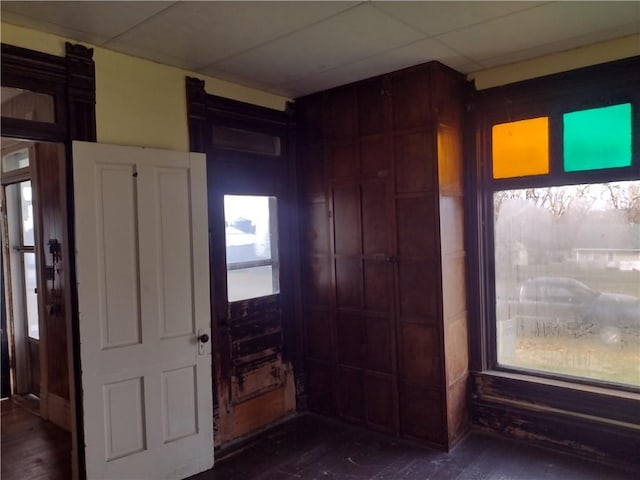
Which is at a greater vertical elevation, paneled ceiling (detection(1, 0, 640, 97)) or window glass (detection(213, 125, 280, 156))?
paneled ceiling (detection(1, 0, 640, 97))

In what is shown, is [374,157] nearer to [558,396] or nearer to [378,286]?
[378,286]

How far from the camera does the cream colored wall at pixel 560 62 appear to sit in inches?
115

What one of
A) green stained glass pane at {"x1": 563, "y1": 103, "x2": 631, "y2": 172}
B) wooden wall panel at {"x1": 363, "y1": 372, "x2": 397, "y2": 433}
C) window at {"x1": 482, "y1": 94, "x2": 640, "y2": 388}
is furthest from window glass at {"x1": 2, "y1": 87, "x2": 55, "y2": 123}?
green stained glass pane at {"x1": 563, "y1": 103, "x2": 631, "y2": 172}

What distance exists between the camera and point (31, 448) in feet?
11.7

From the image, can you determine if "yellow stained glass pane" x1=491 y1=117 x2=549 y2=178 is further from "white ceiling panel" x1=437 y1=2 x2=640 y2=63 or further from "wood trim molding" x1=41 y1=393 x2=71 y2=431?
"wood trim molding" x1=41 y1=393 x2=71 y2=431

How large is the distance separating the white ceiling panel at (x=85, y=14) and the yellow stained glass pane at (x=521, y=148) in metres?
2.42

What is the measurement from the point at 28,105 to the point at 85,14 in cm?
70

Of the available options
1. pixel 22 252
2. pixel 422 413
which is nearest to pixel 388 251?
pixel 422 413

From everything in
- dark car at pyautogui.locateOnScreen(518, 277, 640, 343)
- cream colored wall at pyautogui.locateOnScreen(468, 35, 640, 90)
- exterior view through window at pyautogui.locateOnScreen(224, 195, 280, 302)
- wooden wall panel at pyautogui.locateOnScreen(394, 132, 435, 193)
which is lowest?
dark car at pyautogui.locateOnScreen(518, 277, 640, 343)

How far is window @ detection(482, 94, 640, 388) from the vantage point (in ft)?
10.0

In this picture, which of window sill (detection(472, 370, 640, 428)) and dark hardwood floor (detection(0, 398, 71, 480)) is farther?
dark hardwood floor (detection(0, 398, 71, 480))

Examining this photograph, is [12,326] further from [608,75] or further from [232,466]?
[608,75]

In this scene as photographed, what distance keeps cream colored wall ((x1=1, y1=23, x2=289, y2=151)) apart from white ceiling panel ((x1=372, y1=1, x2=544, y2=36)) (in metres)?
1.50

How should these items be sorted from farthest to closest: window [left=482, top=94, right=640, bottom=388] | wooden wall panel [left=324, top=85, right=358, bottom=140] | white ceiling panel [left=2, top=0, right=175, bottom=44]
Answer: wooden wall panel [left=324, top=85, right=358, bottom=140]
window [left=482, top=94, right=640, bottom=388]
white ceiling panel [left=2, top=0, right=175, bottom=44]
